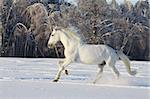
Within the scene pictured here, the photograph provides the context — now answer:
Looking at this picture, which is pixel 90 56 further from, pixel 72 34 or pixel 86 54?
pixel 72 34

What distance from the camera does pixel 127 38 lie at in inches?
637

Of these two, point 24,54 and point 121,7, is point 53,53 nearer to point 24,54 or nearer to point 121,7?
point 24,54

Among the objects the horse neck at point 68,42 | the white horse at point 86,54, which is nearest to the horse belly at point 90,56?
the white horse at point 86,54

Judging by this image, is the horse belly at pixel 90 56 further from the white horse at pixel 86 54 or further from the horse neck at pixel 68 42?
the horse neck at pixel 68 42

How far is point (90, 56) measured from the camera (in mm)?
6453

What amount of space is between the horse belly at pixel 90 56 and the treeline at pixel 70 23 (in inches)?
378

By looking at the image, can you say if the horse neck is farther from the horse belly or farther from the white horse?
the horse belly

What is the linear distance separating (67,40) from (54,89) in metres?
1.46

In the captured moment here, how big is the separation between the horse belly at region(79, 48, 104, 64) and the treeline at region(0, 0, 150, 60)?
31.5ft

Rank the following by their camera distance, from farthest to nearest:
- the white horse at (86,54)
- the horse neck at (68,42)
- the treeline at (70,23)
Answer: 1. the treeline at (70,23)
2. the horse neck at (68,42)
3. the white horse at (86,54)

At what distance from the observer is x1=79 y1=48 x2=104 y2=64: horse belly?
21.1 feet

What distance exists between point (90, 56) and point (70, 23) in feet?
34.0

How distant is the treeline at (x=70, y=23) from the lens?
16391 mm

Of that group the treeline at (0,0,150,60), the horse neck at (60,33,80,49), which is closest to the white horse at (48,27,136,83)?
the horse neck at (60,33,80,49)
